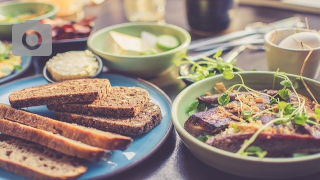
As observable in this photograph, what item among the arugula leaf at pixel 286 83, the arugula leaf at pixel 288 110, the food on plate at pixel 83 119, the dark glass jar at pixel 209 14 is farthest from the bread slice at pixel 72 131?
the dark glass jar at pixel 209 14

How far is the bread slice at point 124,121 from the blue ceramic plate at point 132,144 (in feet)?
0.09

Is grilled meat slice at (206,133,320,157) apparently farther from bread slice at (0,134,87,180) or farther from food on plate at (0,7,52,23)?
food on plate at (0,7,52,23)

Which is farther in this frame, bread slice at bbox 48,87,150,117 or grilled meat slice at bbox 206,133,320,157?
bread slice at bbox 48,87,150,117

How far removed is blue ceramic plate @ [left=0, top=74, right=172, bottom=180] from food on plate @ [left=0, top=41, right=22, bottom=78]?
0.14m

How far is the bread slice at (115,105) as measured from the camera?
51.8 inches

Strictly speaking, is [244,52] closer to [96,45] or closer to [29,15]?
[96,45]

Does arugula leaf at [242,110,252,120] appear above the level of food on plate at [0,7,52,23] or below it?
above

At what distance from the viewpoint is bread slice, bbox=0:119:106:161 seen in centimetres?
107

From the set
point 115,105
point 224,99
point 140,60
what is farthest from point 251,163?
point 140,60

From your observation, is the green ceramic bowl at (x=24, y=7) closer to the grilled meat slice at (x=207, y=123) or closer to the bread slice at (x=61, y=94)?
the bread slice at (x=61, y=94)

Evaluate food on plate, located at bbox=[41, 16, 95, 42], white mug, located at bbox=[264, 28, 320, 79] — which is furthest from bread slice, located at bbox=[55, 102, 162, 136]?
food on plate, located at bbox=[41, 16, 95, 42]

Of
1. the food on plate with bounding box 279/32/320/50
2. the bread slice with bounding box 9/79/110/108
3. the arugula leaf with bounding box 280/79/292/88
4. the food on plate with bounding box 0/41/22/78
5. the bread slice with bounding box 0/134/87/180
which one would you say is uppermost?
the food on plate with bounding box 279/32/320/50

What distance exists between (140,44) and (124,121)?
719mm

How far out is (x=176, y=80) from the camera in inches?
69.5
